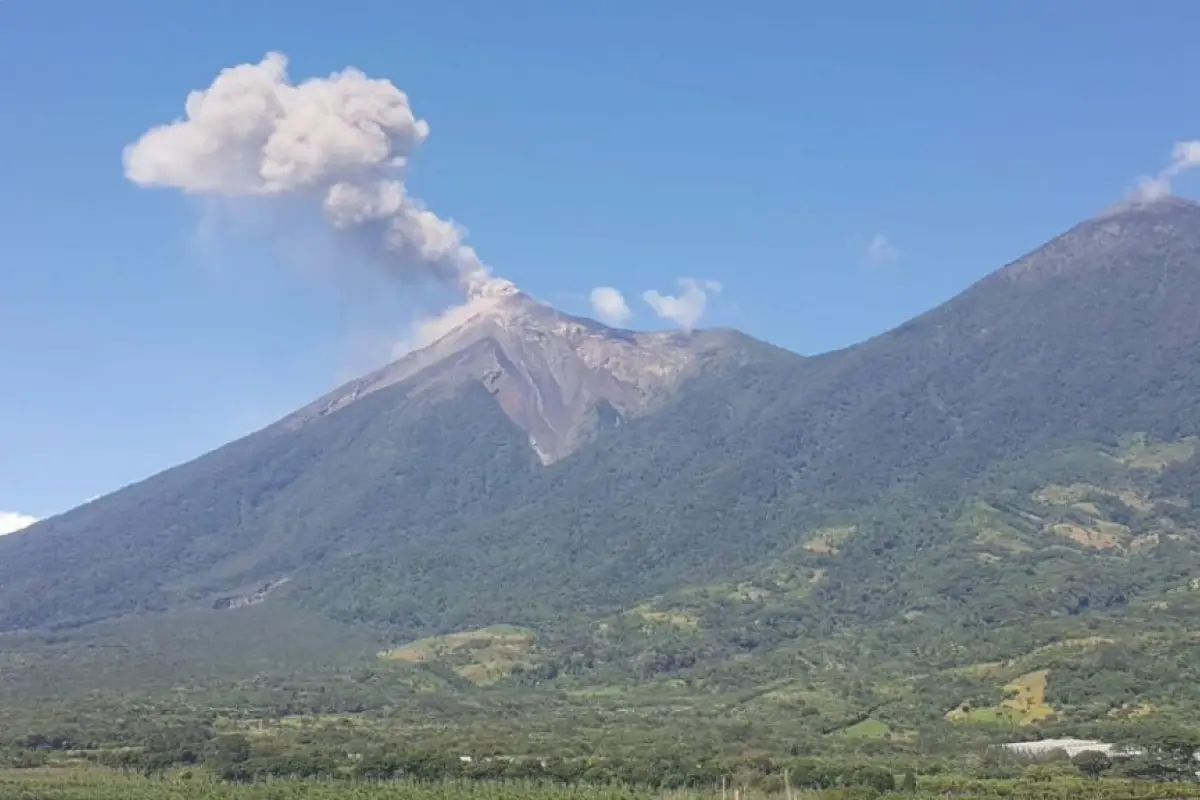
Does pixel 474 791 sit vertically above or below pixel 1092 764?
above

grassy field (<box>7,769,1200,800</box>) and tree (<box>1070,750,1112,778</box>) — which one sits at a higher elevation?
grassy field (<box>7,769,1200,800</box>)

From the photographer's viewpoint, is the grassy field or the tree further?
the tree

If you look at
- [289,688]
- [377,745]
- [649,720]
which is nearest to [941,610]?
[649,720]

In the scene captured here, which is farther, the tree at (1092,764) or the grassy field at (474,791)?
the tree at (1092,764)

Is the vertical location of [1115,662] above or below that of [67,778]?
below

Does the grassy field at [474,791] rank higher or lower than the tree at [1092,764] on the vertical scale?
higher

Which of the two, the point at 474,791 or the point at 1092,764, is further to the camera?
the point at 1092,764

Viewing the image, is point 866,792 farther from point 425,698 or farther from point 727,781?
point 425,698

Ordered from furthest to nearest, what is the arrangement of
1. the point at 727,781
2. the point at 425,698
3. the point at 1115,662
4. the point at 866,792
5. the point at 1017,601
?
1. the point at 1017,601
2. the point at 425,698
3. the point at 1115,662
4. the point at 727,781
5. the point at 866,792
